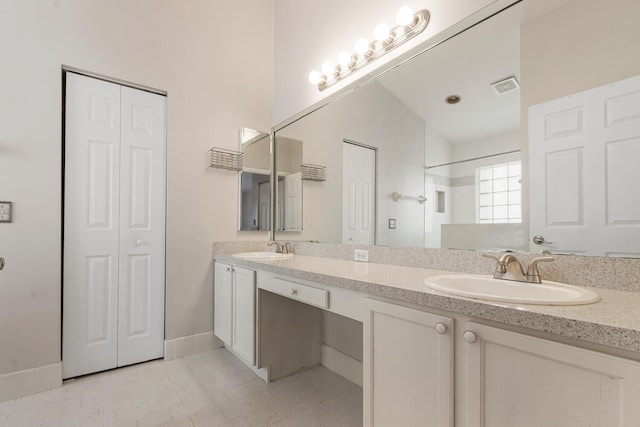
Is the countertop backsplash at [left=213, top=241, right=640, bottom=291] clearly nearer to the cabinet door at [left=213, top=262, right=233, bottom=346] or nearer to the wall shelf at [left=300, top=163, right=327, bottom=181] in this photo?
the wall shelf at [left=300, top=163, right=327, bottom=181]

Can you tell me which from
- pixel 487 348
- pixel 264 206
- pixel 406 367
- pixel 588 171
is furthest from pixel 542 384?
pixel 264 206

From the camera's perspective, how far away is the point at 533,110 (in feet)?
3.88

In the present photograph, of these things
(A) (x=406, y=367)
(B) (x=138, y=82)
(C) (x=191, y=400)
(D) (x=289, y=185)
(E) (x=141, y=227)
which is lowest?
(C) (x=191, y=400)

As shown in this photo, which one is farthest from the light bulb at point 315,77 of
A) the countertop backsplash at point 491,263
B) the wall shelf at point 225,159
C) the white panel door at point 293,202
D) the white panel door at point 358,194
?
the countertop backsplash at point 491,263

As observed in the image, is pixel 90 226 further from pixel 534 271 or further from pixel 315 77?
pixel 534 271

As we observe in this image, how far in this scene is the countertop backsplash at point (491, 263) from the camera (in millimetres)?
968

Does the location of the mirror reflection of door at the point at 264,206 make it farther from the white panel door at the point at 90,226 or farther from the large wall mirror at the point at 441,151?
the white panel door at the point at 90,226

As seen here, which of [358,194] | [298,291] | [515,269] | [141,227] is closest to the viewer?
[515,269]

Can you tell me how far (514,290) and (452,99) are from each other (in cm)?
94

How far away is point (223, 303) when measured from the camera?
2262 mm

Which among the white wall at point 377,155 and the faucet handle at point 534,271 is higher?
the white wall at point 377,155

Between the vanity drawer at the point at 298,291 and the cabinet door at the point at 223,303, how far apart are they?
0.48 meters

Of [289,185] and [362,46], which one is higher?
[362,46]

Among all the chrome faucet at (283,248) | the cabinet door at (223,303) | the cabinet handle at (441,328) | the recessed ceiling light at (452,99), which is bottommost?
the cabinet door at (223,303)
